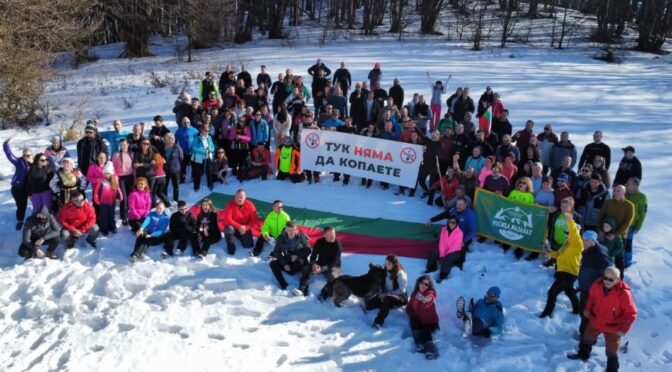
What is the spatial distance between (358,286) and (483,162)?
14.3ft

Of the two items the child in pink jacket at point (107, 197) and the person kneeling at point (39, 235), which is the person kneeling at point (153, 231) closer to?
the child in pink jacket at point (107, 197)

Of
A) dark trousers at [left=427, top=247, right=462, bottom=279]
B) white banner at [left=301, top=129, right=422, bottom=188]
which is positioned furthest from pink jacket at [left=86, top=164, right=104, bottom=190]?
dark trousers at [left=427, top=247, right=462, bottom=279]

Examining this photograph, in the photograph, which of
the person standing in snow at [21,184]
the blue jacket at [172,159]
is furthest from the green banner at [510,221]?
the person standing in snow at [21,184]

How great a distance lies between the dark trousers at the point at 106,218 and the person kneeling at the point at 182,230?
1.39 metres

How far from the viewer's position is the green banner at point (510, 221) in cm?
997

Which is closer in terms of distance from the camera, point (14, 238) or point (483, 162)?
point (14, 238)

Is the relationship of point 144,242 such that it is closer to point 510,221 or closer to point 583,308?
point 510,221

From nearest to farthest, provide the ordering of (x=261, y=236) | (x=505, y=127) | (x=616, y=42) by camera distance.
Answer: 1. (x=261, y=236)
2. (x=505, y=127)
3. (x=616, y=42)

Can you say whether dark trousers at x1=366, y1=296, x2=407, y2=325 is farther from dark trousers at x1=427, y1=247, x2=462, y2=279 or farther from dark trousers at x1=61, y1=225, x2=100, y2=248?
dark trousers at x1=61, y1=225, x2=100, y2=248

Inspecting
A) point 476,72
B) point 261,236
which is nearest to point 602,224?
point 261,236

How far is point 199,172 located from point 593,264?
8330 mm

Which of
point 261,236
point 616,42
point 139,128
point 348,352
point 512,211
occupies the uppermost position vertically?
point 616,42

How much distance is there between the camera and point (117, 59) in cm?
3066

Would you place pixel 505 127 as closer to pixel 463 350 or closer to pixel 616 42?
pixel 463 350
